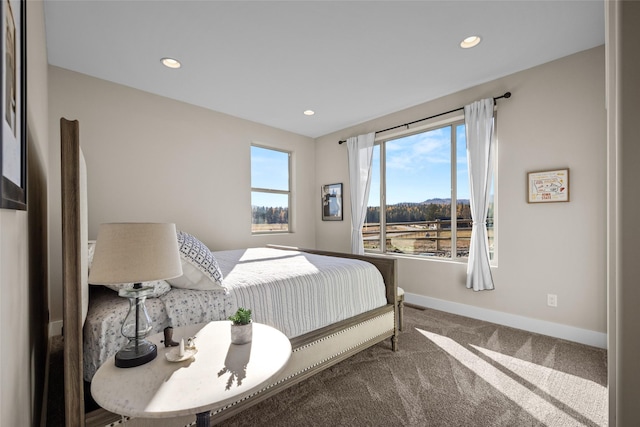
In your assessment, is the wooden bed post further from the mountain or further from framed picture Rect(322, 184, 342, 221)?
framed picture Rect(322, 184, 342, 221)

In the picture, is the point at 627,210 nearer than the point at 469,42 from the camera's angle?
Yes

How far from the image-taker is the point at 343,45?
250 cm

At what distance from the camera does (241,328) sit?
1.23 metres

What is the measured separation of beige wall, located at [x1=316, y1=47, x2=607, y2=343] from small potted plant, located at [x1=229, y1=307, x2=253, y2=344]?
2911mm

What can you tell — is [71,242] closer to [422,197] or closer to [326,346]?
[326,346]

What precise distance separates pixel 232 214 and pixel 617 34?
401 cm

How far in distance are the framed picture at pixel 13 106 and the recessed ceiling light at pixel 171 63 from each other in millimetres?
1985

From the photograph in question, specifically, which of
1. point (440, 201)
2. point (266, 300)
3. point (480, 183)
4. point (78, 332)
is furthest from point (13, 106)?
point (440, 201)

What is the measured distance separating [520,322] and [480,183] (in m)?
1.48

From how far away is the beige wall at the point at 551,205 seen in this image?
2.53m

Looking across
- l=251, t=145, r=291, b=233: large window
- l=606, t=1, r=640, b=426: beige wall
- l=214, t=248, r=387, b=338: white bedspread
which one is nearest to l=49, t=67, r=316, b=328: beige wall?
l=251, t=145, r=291, b=233: large window

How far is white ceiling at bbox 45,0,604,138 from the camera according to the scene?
2.07m

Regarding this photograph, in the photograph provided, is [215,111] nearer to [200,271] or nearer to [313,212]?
[313,212]

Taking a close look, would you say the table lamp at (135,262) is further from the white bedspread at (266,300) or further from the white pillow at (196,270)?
the white pillow at (196,270)
